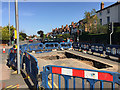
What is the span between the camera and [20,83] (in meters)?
4.98

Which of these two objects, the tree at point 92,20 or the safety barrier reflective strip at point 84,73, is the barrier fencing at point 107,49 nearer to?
the safety barrier reflective strip at point 84,73

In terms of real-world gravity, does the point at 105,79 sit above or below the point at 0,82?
above

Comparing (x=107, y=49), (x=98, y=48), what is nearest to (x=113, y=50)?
(x=107, y=49)

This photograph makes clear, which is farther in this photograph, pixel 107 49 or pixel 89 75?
pixel 107 49

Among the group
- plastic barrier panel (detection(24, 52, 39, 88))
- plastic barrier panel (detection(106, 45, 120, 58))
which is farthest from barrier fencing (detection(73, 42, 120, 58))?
plastic barrier panel (detection(24, 52, 39, 88))

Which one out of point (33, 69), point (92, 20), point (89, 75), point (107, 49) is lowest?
point (33, 69)

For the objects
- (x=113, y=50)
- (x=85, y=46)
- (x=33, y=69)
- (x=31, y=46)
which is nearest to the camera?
(x=33, y=69)

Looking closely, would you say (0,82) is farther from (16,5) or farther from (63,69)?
(16,5)

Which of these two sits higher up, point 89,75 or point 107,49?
point 107,49

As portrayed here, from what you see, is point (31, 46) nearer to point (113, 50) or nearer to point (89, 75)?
point (113, 50)

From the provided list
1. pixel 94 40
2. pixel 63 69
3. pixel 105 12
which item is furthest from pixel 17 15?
pixel 105 12

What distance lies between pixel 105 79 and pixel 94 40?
1132 inches

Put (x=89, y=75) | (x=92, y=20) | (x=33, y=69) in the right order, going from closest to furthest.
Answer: (x=89, y=75) → (x=33, y=69) → (x=92, y=20)

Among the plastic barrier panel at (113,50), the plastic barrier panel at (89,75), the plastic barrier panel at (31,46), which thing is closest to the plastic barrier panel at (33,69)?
the plastic barrier panel at (89,75)
